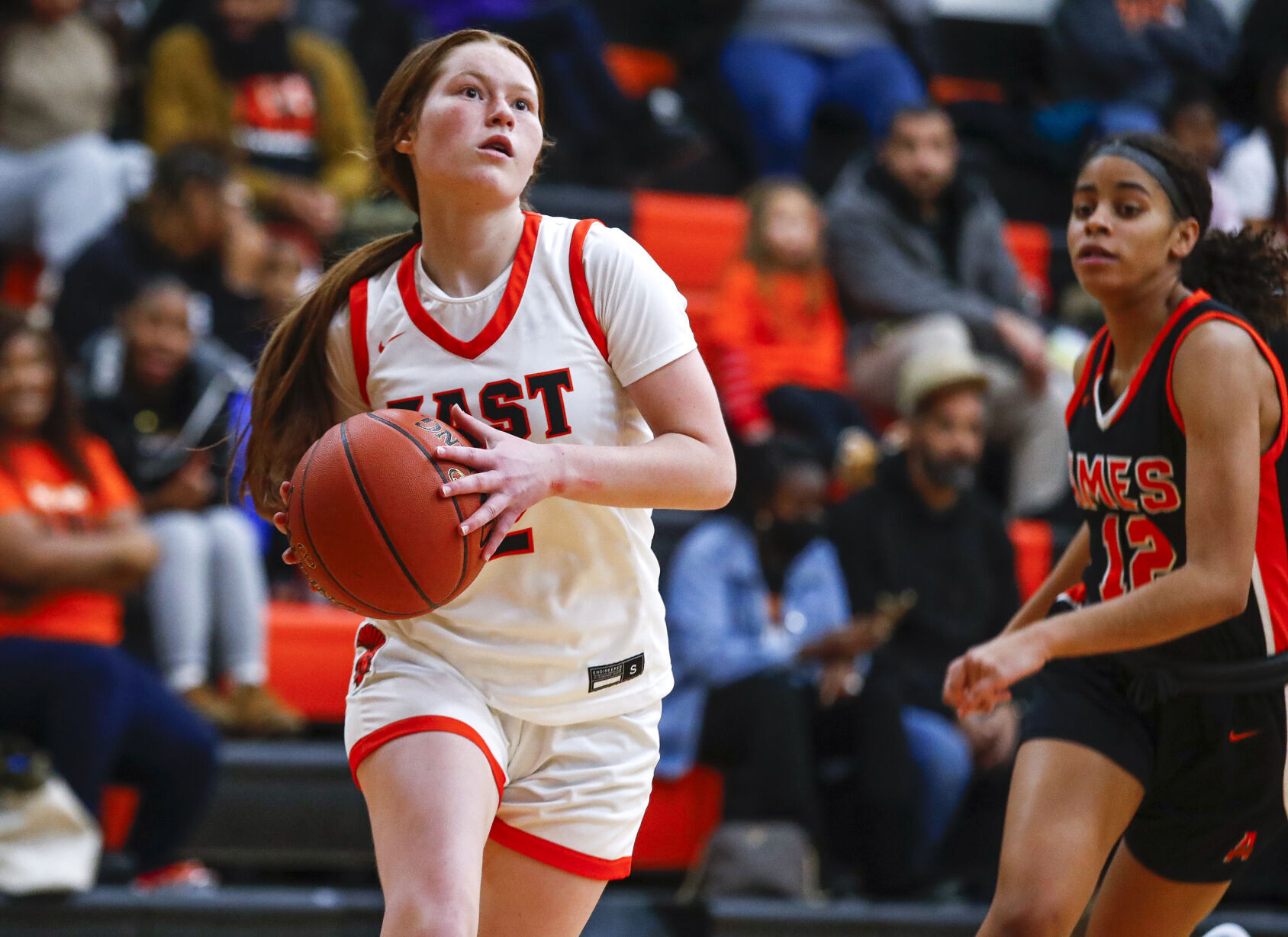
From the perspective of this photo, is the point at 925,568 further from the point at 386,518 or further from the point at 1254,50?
the point at 1254,50

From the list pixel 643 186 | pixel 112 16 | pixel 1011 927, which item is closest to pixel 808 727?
pixel 1011 927

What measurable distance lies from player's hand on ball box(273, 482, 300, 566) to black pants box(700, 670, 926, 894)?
261 centimetres

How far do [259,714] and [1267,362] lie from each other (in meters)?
3.51

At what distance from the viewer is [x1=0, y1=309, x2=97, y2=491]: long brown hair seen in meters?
4.70

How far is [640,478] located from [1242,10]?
8.58 metres

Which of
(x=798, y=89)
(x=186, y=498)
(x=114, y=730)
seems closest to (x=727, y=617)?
(x=186, y=498)

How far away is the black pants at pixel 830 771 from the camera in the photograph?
188 inches

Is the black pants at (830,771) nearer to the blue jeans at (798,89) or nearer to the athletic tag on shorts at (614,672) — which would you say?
the athletic tag on shorts at (614,672)

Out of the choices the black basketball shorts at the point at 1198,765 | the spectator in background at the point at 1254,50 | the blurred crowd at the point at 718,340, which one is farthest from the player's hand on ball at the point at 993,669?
the spectator in background at the point at 1254,50

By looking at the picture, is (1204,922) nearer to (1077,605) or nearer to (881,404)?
(1077,605)

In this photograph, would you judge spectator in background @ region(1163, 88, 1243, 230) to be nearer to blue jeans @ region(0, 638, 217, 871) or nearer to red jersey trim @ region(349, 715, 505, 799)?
blue jeans @ region(0, 638, 217, 871)

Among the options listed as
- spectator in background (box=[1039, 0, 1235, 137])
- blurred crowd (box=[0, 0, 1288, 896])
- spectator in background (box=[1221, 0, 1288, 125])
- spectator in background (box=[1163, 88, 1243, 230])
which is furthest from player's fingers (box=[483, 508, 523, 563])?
spectator in background (box=[1221, 0, 1288, 125])

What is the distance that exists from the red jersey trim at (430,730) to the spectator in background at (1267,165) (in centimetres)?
632

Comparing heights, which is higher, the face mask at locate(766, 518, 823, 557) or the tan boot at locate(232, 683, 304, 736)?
the face mask at locate(766, 518, 823, 557)
